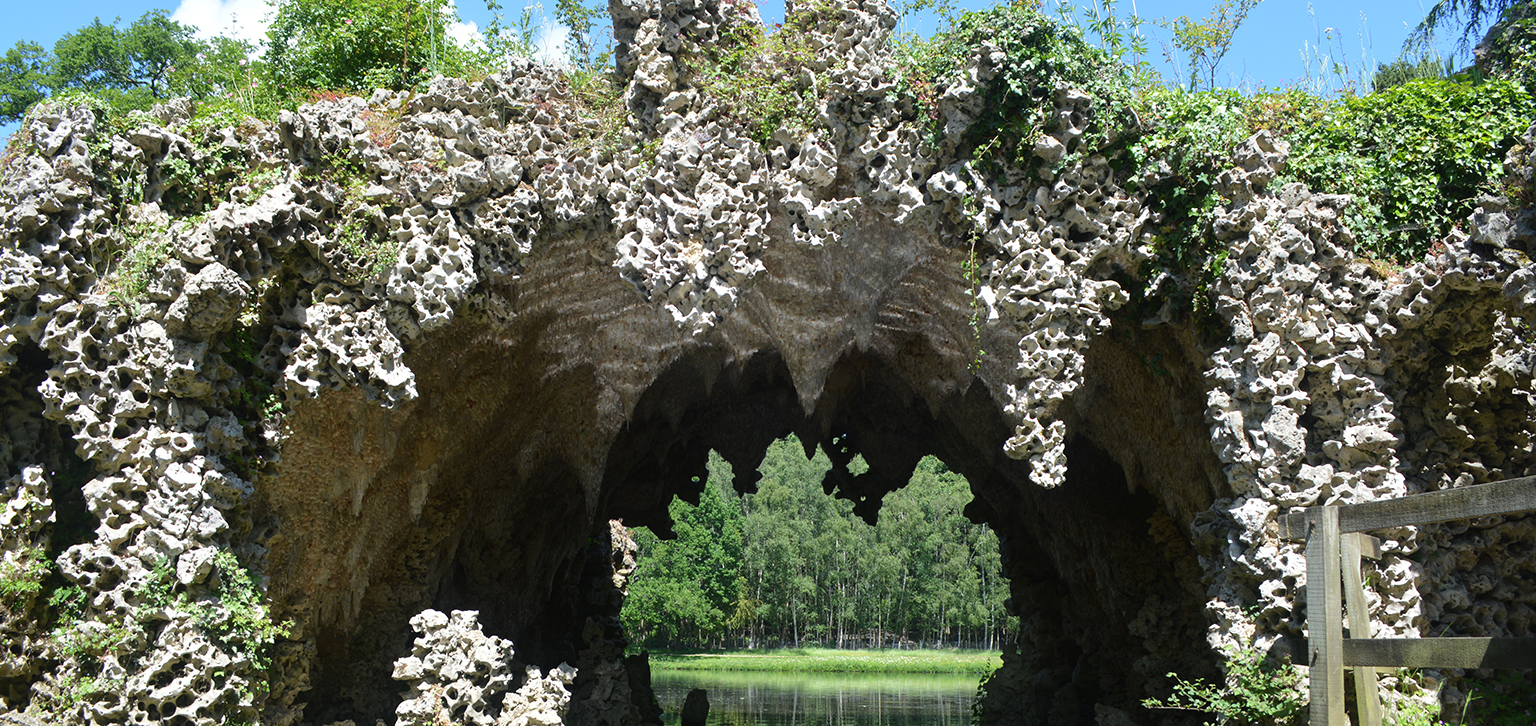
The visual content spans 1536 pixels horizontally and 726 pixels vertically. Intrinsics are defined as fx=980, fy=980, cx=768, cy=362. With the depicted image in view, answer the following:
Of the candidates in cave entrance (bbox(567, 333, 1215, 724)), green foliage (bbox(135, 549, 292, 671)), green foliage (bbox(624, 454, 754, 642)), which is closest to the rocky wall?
green foliage (bbox(135, 549, 292, 671))

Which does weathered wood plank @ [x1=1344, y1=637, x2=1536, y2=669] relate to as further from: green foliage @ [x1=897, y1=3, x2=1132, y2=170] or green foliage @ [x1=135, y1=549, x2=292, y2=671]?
green foliage @ [x1=135, y1=549, x2=292, y2=671]

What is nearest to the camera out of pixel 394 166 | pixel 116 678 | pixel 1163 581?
pixel 116 678

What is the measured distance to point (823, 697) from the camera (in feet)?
87.4

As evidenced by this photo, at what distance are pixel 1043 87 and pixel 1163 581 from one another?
7.31 meters

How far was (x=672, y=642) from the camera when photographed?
47.9 metres

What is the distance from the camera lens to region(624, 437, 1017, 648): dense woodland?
44.7m

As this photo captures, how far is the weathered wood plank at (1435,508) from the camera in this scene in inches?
191

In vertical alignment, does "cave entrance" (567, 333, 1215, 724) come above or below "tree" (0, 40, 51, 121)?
below

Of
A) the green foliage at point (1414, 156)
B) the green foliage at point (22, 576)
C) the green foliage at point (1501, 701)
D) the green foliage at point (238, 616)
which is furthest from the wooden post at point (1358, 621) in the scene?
the green foliage at point (22, 576)

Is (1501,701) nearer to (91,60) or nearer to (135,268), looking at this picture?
(135,268)

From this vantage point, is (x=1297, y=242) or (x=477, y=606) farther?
(x=477, y=606)

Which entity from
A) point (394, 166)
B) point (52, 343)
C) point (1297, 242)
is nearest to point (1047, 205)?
point (1297, 242)

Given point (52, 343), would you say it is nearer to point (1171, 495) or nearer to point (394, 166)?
point (394, 166)

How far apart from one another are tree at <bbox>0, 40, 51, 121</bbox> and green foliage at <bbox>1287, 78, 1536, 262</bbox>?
1130 inches
